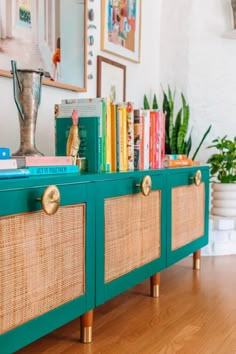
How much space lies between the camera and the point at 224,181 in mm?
3068

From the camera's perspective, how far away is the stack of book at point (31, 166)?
1.25 metres

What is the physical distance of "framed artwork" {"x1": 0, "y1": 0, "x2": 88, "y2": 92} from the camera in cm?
186

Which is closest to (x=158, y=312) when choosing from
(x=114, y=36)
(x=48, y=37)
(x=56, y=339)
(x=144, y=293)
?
(x=144, y=293)

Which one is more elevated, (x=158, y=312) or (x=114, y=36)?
(x=114, y=36)

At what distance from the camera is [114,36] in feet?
8.77

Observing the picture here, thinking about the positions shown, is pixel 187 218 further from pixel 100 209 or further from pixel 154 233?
pixel 100 209

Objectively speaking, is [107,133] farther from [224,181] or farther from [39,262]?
[224,181]

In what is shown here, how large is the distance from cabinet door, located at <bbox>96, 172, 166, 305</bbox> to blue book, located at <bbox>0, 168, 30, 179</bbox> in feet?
1.09

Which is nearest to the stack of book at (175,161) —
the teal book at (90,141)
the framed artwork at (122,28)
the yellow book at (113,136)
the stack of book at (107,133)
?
the stack of book at (107,133)

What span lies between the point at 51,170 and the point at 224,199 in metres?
1.87

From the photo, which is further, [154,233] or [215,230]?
[215,230]

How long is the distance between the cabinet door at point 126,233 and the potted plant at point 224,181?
3.64ft

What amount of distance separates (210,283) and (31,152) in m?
1.25

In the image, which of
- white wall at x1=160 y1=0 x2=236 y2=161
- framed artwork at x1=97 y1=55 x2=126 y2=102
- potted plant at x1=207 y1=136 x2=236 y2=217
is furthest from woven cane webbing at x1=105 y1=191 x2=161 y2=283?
white wall at x1=160 y1=0 x2=236 y2=161
